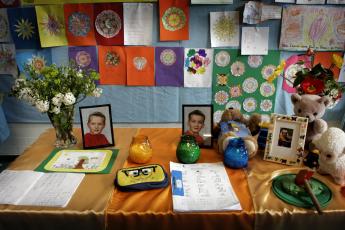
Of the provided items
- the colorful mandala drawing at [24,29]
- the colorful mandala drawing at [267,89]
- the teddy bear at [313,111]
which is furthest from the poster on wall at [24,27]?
the teddy bear at [313,111]

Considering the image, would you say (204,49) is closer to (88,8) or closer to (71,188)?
(88,8)

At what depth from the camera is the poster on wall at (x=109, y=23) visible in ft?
6.51

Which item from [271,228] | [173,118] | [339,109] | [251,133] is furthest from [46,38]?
[339,109]

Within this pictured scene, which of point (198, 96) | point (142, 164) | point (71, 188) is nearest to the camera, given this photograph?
point (71, 188)

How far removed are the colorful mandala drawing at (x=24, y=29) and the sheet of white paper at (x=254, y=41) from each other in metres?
1.61

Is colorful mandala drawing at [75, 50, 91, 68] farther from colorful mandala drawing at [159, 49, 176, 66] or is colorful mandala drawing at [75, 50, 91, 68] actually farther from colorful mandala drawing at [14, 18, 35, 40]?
colorful mandala drawing at [159, 49, 176, 66]

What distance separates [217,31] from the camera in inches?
79.7

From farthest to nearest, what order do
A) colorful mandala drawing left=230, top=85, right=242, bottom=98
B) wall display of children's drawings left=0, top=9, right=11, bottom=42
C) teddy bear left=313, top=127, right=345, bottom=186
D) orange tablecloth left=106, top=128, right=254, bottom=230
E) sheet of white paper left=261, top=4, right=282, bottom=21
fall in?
colorful mandala drawing left=230, top=85, right=242, bottom=98, wall display of children's drawings left=0, top=9, right=11, bottom=42, sheet of white paper left=261, top=4, right=282, bottom=21, teddy bear left=313, top=127, right=345, bottom=186, orange tablecloth left=106, top=128, right=254, bottom=230

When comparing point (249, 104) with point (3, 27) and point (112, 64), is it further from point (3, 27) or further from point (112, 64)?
point (3, 27)

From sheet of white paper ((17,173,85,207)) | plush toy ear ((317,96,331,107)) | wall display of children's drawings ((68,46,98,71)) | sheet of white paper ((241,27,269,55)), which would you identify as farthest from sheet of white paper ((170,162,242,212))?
wall display of children's drawings ((68,46,98,71))

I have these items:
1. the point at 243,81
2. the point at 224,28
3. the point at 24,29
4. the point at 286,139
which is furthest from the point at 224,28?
the point at 24,29

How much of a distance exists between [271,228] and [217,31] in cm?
153

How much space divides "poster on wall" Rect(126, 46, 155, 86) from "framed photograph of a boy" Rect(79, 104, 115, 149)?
0.93 m

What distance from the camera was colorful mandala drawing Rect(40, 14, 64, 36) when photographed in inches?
78.7
